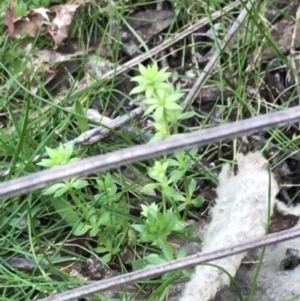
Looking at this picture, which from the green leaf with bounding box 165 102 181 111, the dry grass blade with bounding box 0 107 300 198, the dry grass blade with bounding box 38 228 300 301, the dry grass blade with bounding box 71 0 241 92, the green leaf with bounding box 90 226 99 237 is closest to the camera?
the dry grass blade with bounding box 0 107 300 198

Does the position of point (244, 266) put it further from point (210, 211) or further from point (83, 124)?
point (83, 124)

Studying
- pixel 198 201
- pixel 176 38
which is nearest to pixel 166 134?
pixel 198 201

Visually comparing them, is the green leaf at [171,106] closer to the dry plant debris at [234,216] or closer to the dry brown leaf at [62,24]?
the dry plant debris at [234,216]

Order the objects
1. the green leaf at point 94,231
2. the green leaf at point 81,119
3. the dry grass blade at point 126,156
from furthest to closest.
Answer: the green leaf at point 81,119, the green leaf at point 94,231, the dry grass blade at point 126,156

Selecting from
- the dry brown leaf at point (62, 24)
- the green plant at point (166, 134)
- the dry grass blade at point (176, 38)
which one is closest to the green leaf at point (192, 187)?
the green plant at point (166, 134)

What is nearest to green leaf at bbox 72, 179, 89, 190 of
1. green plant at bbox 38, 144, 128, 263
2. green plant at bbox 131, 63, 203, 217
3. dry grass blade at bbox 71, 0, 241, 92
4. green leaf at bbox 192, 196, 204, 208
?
green plant at bbox 38, 144, 128, 263

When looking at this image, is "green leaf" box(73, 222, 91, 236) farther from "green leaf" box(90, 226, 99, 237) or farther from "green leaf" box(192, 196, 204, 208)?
"green leaf" box(192, 196, 204, 208)
